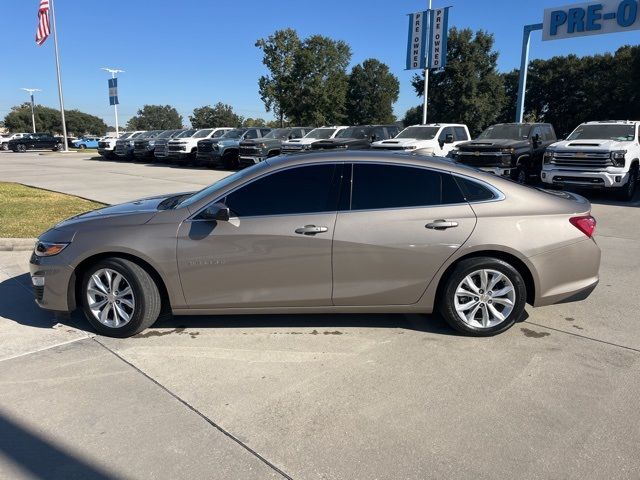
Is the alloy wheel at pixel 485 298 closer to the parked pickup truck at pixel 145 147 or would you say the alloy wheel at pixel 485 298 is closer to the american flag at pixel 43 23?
the parked pickup truck at pixel 145 147

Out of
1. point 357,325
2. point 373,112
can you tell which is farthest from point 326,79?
point 357,325

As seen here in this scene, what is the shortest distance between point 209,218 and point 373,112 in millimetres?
71697

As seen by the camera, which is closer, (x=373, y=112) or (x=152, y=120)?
(x=373, y=112)

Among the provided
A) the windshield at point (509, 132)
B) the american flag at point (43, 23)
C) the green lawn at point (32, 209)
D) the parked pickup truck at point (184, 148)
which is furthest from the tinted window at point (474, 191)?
the american flag at point (43, 23)

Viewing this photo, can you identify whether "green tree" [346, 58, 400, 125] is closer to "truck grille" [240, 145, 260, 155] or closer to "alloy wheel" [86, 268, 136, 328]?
"truck grille" [240, 145, 260, 155]

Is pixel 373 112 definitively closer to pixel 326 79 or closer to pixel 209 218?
pixel 326 79

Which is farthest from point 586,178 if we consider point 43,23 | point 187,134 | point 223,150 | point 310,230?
point 43,23

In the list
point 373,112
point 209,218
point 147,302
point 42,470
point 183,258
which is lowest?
point 42,470

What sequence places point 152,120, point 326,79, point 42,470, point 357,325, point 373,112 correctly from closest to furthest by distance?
point 42,470, point 357,325, point 326,79, point 373,112, point 152,120

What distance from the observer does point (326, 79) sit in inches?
1887

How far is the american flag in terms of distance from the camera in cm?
3098

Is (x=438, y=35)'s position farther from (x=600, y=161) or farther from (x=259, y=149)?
(x=600, y=161)

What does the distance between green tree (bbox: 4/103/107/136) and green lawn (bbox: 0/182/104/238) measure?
325 feet

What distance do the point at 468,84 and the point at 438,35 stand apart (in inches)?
1063
